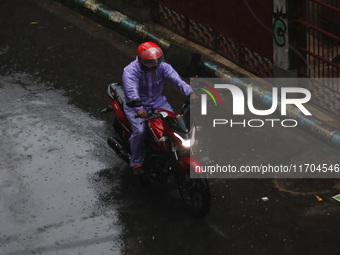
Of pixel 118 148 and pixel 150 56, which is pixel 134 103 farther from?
pixel 118 148

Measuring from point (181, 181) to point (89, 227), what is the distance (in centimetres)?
119

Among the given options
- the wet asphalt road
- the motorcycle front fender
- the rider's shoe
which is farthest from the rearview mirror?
the wet asphalt road

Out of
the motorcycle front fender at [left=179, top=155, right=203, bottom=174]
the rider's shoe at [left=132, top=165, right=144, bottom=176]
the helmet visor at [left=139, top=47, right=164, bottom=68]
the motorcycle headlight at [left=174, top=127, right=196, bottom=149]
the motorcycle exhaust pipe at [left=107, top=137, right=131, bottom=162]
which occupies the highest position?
the helmet visor at [left=139, top=47, right=164, bottom=68]

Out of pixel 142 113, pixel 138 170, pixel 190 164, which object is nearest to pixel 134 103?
pixel 142 113

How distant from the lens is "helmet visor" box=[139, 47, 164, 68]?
26.6 ft

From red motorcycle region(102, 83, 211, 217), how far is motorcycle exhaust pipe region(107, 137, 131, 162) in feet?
1.01

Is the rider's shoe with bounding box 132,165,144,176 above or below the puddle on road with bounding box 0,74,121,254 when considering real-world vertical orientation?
above

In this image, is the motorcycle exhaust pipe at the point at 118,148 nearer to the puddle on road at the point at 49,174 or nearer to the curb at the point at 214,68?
the puddle on road at the point at 49,174

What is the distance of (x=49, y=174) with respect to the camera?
927cm

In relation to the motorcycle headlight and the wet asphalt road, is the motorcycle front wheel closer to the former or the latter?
the wet asphalt road

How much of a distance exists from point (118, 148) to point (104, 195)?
2.23ft

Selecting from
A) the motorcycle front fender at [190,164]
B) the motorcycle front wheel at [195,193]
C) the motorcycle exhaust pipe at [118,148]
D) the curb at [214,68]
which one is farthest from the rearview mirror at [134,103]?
the curb at [214,68]

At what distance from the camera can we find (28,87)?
11.7m

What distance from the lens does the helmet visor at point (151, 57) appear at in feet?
26.6
